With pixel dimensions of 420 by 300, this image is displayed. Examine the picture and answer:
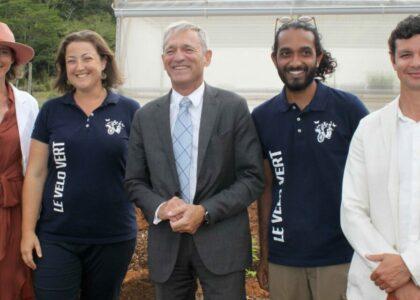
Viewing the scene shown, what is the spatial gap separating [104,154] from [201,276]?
1009mm

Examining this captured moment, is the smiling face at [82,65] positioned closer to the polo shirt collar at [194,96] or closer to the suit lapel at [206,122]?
the polo shirt collar at [194,96]

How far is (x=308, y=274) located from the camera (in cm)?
340

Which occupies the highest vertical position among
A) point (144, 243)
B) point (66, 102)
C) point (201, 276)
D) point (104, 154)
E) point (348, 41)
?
point (348, 41)

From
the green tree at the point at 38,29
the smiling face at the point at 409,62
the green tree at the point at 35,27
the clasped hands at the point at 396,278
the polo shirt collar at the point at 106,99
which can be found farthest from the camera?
the green tree at the point at 35,27

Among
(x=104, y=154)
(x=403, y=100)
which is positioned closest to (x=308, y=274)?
(x=403, y=100)

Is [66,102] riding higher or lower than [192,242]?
higher

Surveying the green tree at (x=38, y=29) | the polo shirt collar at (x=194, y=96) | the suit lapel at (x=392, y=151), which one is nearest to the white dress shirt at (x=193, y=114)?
the polo shirt collar at (x=194, y=96)

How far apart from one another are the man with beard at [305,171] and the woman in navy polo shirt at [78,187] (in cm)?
101

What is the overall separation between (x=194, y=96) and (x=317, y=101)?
0.71 m

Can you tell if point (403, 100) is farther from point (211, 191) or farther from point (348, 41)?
point (348, 41)

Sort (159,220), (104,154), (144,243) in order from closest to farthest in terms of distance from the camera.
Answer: (159,220) → (104,154) → (144,243)

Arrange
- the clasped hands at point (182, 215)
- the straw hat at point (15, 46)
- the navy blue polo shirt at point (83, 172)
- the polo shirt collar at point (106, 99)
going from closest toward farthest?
the clasped hands at point (182, 215), the navy blue polo shirt at point (83, 172), the polo shirt collar at point (106, 99), the straw hat at point (15, 46)

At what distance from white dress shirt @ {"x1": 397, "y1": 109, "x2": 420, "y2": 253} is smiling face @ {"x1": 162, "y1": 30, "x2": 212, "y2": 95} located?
120cm

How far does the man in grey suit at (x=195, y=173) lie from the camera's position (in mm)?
3350
